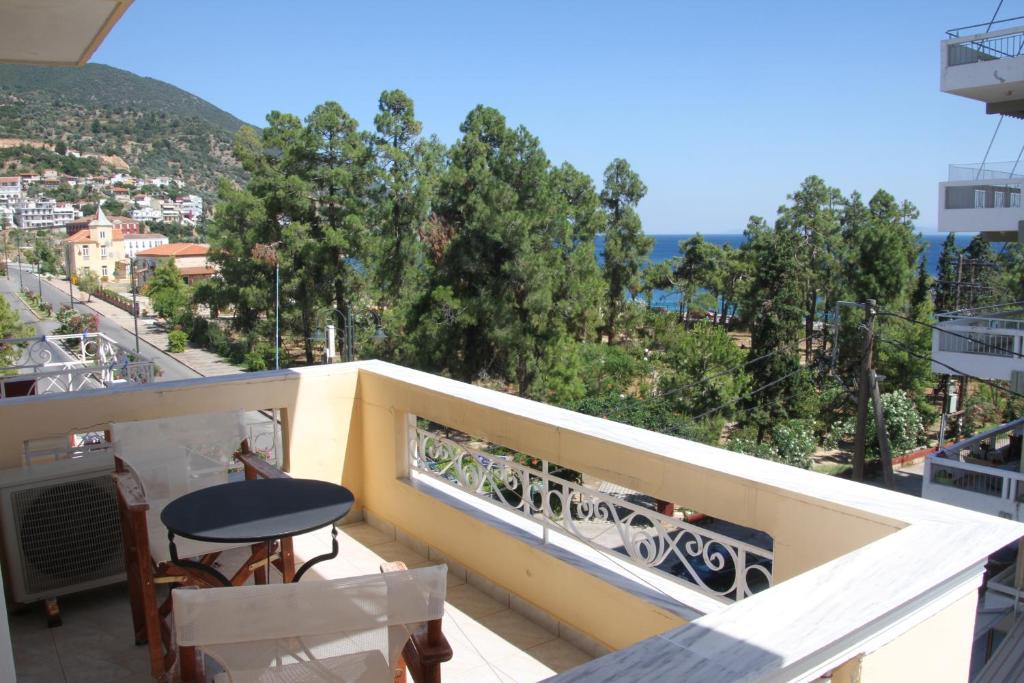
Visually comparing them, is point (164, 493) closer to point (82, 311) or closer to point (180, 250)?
point (82, 311)

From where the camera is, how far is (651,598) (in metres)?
2.36

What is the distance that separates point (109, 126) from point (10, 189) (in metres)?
17.2

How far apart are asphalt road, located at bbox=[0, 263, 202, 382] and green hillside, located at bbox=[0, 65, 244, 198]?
85.6ft

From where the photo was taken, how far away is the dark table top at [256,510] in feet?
6.99

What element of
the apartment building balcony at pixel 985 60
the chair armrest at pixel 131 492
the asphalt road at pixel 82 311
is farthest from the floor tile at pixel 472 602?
→ the asphalt road at pixel 82 311

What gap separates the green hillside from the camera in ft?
294

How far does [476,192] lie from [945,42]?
43.0ft

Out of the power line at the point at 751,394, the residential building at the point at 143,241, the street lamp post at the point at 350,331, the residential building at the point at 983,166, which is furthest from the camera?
the residential building at the point at 143,241

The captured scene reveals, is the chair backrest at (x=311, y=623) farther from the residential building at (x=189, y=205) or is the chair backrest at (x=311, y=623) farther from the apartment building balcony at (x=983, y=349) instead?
the residential building at (x=189, y=205)

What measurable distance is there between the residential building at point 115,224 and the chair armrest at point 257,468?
84358mm

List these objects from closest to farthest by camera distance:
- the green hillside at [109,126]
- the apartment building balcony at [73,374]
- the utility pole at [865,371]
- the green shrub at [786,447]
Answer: the apartment building balcony at [73,374] → the utility pole at [865,371] → the green shrub at [786,447] → the green hillside at [109,126]

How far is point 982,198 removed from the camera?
Answer: 15.0 meters

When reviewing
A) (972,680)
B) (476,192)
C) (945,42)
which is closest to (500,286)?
(476,192)

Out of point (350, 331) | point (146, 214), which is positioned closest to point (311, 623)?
point (350, 331)
